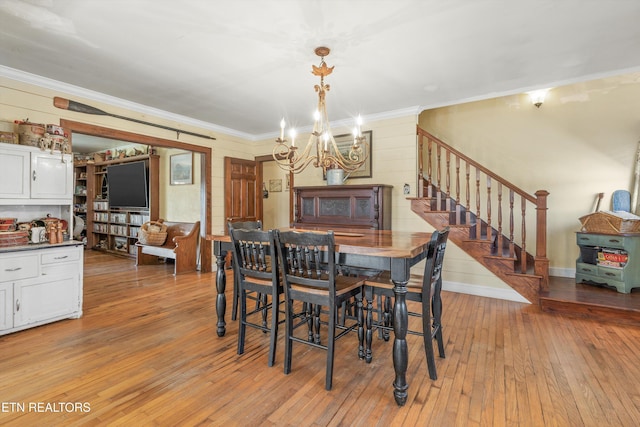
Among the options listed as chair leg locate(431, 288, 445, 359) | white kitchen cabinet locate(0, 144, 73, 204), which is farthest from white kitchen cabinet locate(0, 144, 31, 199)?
chair leg locate(431, 288, 445, 359)

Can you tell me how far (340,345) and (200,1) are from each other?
2.80 meters

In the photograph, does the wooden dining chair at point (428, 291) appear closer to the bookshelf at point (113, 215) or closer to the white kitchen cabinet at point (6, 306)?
the white kitchen cabinet at point (6, 306)

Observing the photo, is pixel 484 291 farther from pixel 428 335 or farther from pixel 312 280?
pixel 312 280

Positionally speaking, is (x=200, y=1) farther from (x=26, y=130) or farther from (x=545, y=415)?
(x=545, y=415)

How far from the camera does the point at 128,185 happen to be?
688 cm

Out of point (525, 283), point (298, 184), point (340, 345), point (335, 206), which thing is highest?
point (298, 184)

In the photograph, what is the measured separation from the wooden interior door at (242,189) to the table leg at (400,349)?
4.38 meters

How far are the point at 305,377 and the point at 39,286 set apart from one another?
271 cm

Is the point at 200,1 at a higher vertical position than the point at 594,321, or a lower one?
higher

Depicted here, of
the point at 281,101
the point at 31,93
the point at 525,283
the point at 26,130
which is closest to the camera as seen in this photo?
the point at 26,130

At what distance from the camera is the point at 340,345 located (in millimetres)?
2641

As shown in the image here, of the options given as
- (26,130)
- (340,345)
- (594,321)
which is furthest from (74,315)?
(594,321)

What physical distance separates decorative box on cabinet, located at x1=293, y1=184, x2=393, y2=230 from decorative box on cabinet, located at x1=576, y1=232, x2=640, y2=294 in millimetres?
2466

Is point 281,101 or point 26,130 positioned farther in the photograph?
point 281,101
